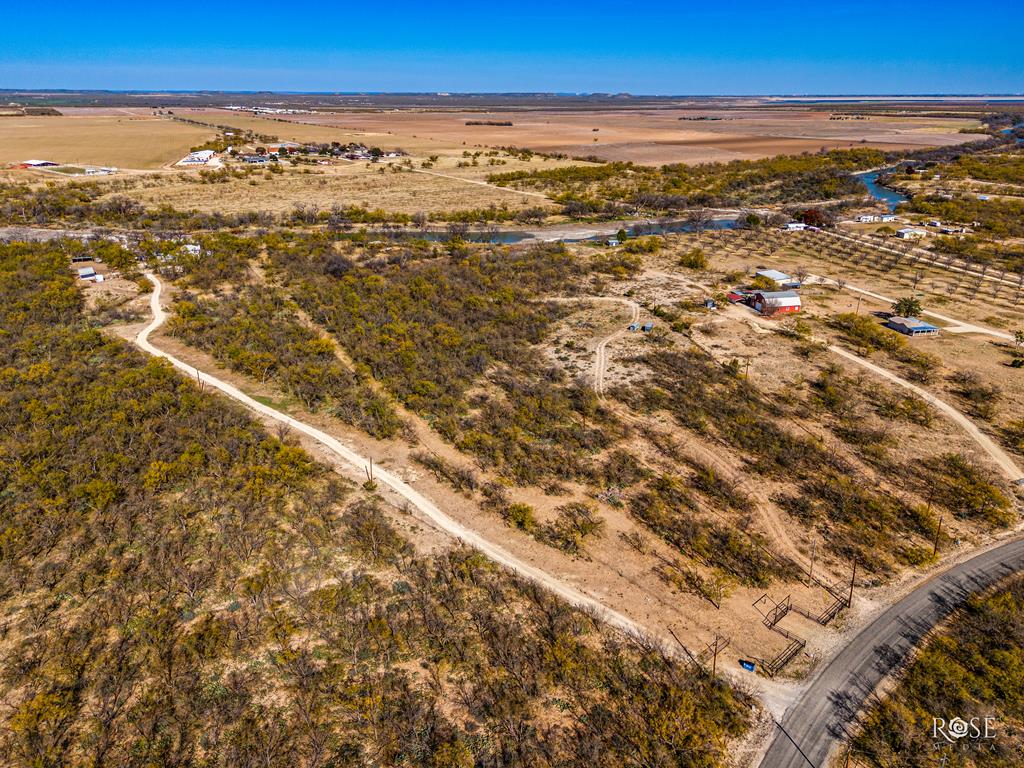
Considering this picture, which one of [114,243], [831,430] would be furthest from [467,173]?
[831,430]

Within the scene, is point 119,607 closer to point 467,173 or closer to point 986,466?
point 986,466

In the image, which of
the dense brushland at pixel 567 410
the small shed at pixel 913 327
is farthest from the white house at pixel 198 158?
the small shed at pixel 913 327

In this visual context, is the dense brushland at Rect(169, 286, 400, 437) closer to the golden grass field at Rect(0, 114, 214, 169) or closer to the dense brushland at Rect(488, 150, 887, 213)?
the dense brushland at Rect(488, 150, 887, 213)

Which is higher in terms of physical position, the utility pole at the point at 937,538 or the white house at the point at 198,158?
the white house at the point at 198,158

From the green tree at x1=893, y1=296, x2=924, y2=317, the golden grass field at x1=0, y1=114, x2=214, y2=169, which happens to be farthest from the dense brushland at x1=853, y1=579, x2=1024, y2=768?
the golden grass field at x1=0, y1=114, x2=214, y2=169

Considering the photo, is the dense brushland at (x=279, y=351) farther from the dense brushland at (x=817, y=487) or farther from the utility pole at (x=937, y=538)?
the utility pole at (x=937, y=538)
